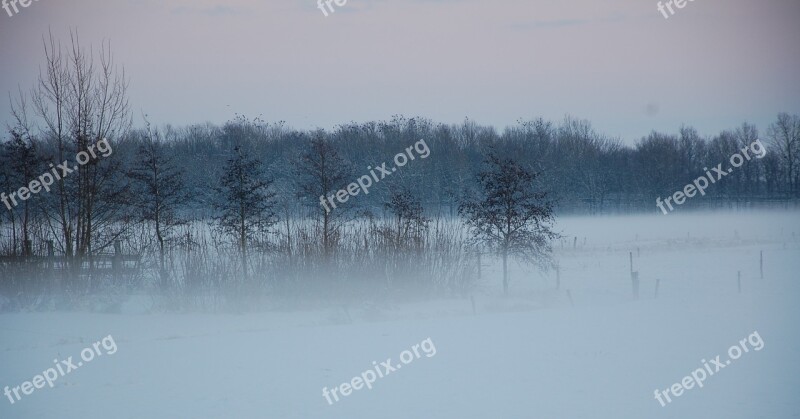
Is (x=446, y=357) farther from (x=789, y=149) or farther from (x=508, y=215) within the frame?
(x=789, y=149)

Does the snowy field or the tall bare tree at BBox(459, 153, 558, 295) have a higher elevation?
the tall bare tree at BBox(459, 153, 558, 295)

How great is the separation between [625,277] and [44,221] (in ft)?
66.3

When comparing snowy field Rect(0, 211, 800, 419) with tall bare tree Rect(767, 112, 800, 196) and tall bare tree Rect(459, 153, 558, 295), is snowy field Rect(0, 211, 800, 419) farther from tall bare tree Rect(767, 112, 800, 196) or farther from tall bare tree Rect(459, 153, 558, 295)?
tall bare tree Rect(767, 112, 800, 196)

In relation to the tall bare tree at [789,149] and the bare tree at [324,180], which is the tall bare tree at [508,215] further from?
the tall bare tree at [789,149]

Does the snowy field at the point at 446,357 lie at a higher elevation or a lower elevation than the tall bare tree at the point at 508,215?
lower

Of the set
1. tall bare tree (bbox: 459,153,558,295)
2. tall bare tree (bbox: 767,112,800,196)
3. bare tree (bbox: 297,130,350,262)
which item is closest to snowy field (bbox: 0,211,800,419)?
tall bare tree (bbox: 459,153,558,295)

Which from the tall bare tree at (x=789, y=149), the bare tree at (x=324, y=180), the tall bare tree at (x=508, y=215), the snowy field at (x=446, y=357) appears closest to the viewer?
the snowy field at (x=446, y=357)

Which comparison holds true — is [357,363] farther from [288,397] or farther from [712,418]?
[712,418]

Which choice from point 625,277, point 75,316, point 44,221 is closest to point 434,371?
point 75,316

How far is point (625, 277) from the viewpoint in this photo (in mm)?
23719

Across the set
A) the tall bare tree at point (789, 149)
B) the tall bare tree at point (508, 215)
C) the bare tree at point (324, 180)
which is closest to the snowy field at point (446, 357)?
the tall bare tree at point (508, 215)

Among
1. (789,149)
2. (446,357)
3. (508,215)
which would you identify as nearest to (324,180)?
(508,215)

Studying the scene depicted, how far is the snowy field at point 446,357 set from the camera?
31.2 feet

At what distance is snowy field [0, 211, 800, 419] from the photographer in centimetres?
950
